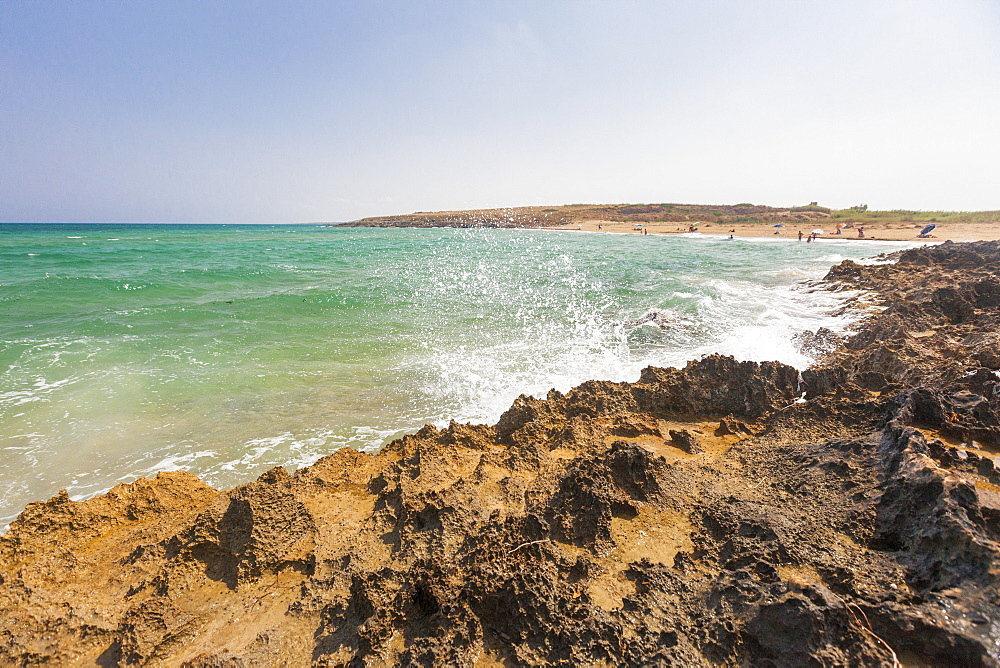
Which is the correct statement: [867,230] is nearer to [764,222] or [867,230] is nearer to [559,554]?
[764,222]

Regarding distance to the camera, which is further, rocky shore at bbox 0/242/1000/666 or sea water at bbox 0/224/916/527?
sea water at bbox 0/224/916/527

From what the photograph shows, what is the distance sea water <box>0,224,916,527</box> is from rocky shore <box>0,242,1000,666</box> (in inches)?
56.4

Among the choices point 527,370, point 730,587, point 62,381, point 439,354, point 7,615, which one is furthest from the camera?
point 439,354

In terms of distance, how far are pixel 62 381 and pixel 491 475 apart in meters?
8.36

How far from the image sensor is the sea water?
537 centimetres

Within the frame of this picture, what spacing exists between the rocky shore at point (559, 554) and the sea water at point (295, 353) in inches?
56.4

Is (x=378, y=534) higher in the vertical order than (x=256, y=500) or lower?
lower

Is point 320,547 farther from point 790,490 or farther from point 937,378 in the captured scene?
point 937,378

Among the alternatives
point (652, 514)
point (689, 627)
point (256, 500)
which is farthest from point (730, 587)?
point (256, 500)

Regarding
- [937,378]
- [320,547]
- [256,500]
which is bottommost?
[320,547]

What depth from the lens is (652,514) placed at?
324 cm

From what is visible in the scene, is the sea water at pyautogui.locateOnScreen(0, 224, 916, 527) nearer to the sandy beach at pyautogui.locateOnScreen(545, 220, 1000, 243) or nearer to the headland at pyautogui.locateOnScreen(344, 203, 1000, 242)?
the sandy beach at pyautogui.locateOnScreen(545, 220, 1000, 243)

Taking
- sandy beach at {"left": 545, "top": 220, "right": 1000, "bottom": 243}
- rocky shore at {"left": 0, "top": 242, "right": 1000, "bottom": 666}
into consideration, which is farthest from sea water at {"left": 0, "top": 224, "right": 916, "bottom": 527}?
sandy beach at {"left": 545, "top": 220, "right": 1000, "bottom": 243}

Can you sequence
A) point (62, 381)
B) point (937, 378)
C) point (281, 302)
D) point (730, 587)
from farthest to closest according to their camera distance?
point (281, 302) → point (62, 381) → point (937, 378) → point (730, 587)
